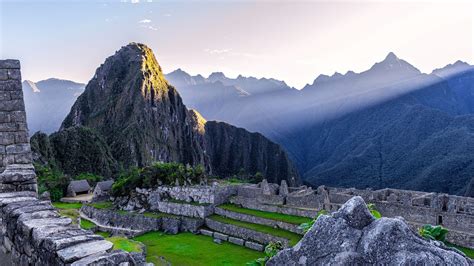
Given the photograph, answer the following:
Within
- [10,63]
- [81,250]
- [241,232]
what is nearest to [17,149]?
[10,63]

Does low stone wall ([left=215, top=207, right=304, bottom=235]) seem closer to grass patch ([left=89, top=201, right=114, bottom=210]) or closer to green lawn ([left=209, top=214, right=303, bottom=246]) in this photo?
green lawn ([left=209, top=214, right=303, bottom=246])

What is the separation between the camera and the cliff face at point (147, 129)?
10964cm

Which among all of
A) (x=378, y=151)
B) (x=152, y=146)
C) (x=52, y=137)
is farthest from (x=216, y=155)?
(x=52, y=137)

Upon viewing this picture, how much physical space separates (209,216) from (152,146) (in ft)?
313

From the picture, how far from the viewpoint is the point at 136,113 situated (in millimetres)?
122875

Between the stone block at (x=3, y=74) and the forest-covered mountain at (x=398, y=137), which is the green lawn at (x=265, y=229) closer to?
the stone block at (x=3, y=74)

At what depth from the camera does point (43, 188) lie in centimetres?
4244

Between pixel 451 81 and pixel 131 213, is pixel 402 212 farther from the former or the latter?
pixel 451 81

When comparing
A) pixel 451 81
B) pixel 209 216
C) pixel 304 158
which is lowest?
pixel 304 158

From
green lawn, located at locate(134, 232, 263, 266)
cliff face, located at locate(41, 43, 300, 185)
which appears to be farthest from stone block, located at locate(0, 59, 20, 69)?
cliff face, located at locate(41, 43, 300, 185)

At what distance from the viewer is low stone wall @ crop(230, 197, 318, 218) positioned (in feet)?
82.5

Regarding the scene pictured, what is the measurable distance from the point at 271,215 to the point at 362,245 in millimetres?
24534

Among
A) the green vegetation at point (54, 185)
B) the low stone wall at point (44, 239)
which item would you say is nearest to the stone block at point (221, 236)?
the low stone wall at point (44, 239)

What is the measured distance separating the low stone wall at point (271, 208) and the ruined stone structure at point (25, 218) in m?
19.6
